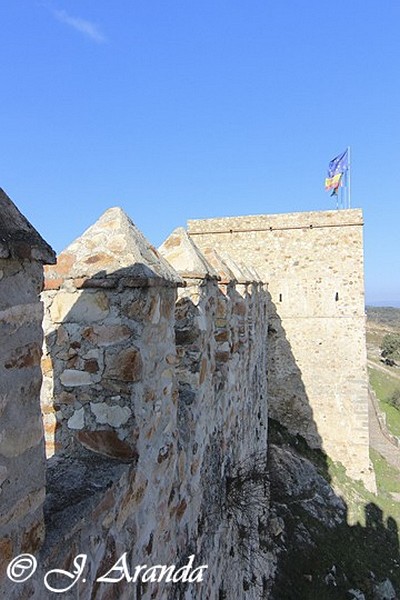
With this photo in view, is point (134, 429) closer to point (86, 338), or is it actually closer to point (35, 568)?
point (86, 338)

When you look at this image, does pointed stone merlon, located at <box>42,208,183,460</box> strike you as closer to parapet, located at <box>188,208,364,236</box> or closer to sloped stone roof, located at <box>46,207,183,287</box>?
sloped stone roof, located at <box>46,207,183,287</box>

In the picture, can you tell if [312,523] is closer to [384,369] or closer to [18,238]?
[18,238]

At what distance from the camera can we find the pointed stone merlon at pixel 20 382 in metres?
1.13

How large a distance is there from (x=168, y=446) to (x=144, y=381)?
0.55m

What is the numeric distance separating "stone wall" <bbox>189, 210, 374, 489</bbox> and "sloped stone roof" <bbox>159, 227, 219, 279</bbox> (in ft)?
34.8

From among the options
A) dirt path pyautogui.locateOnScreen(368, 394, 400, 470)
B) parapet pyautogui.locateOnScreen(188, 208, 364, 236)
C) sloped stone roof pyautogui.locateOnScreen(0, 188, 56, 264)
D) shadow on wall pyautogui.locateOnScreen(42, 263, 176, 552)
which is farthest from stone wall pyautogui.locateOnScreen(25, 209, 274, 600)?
dirt path pyautogui.locateOnScreen(368, 394, 400, 470)

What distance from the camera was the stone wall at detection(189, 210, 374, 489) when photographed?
41.9 ft

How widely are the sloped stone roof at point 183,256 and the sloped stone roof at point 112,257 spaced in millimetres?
683

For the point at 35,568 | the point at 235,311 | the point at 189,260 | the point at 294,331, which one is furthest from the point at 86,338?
the point at 294,331

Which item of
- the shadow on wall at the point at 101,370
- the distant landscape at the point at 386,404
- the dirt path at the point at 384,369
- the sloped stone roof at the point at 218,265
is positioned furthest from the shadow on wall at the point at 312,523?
the dirt path at the point at 384,369

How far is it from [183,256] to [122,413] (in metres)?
1.36

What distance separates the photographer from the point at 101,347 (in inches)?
76.2

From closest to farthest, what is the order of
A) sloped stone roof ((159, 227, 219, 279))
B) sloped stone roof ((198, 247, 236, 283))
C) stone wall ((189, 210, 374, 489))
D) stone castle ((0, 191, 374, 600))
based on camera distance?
1. stone castle ((0, 191, 374, 600))
2. sloped stone roof ((159, 227, 219, 279))
3. sloped stone roof ((198, 247, 236, 283))
4. stone wall ((189, 210, 374, 489))

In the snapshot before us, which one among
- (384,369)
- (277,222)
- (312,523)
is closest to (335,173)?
(277,222)
